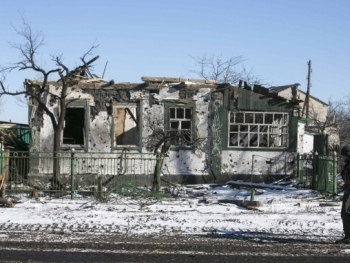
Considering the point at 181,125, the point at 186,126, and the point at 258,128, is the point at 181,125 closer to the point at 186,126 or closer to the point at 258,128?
the point at 186,126

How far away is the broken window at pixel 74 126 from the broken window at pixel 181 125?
3349 mm

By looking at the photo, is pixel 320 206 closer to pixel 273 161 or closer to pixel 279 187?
pixel 279 187

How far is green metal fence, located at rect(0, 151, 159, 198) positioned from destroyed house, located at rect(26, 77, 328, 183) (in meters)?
0.45

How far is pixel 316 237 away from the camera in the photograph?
37.0 feet

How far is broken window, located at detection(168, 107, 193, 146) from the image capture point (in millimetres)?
21906

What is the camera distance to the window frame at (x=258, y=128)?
72.8 ft

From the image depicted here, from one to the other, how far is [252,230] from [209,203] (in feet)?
13.0

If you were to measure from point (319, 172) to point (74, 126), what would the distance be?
9.35 m

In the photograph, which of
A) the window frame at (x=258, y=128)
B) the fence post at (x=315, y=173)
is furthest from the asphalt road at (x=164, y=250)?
the window frame at (x=258, y=128)

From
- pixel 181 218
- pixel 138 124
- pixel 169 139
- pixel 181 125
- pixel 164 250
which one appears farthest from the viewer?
pixel 181 125

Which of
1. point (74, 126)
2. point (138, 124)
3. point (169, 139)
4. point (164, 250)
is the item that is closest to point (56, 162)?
point (74, 126)

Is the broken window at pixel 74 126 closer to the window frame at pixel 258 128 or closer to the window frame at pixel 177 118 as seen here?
the window frame at pixel 177 118

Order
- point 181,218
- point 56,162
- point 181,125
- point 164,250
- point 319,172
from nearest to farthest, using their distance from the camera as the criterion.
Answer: point 164,250 → point 181,218 → point 319,172 → point 56,162 → point 181,125

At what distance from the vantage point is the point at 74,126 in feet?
73.3
